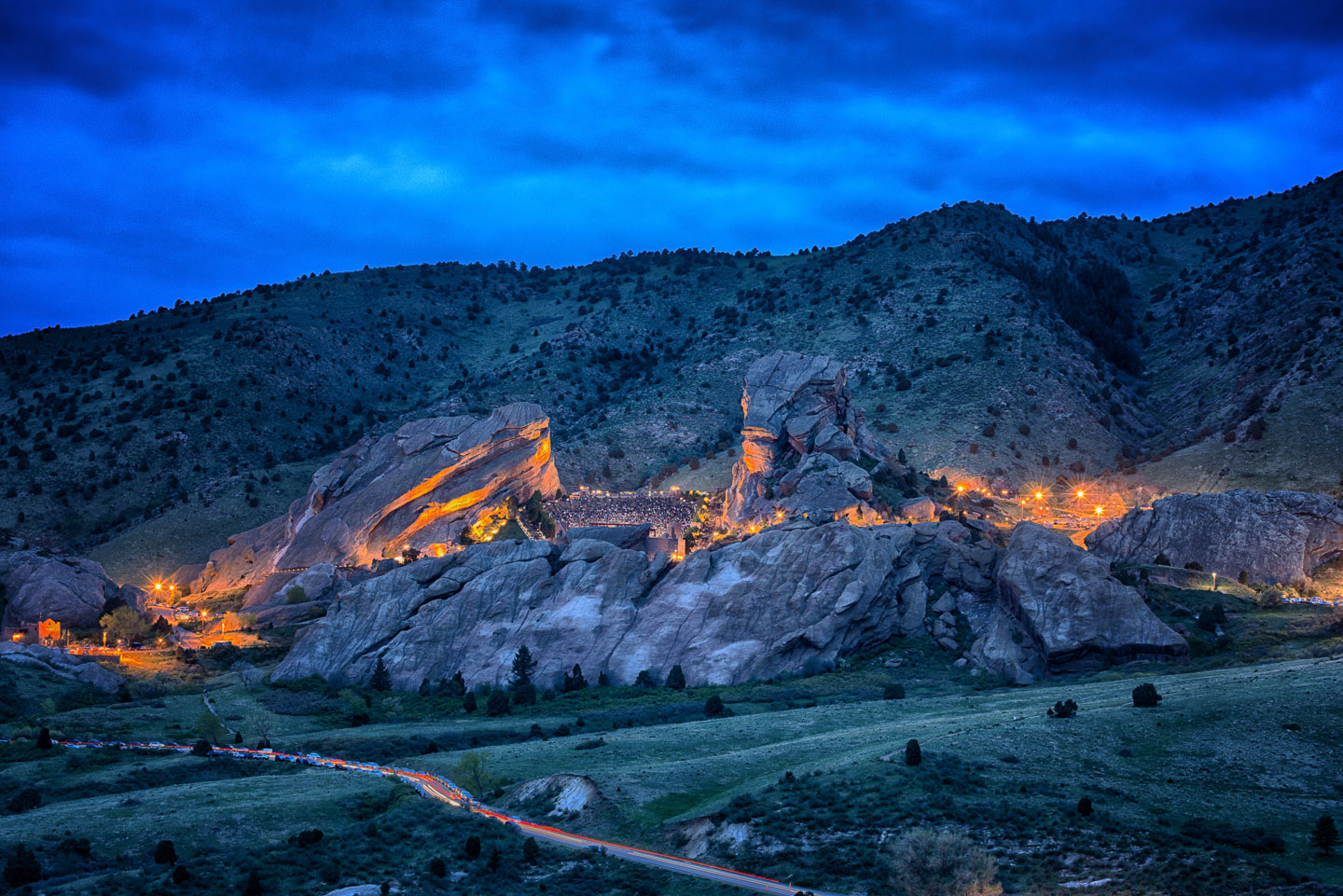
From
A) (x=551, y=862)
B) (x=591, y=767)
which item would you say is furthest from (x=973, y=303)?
(x=551, y=862)

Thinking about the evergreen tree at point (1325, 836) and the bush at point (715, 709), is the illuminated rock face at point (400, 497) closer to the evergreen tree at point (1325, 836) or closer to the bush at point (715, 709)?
the bush at point (715, 709)

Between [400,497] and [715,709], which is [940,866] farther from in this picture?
[400,497]

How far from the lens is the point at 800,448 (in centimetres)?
9438

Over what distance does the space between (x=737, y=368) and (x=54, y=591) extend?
91.8 meters

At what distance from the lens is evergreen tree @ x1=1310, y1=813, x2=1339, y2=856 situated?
3375 centimetres

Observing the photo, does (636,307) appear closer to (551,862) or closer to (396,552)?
(396,552)

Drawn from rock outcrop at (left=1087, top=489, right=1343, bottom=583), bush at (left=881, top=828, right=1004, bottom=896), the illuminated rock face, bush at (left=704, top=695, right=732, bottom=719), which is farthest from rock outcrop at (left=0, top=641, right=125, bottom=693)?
rock outcrop at (left=1087, top=489, right=1343, bottom=583)

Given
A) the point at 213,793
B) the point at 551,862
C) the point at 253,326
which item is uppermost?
the point at 253,326

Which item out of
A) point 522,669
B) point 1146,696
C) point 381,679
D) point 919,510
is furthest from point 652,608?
point 1146,696

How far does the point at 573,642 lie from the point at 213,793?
32166 mm

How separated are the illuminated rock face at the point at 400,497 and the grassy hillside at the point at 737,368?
48.4 feet

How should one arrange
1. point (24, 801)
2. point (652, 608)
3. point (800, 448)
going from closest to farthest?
point (24, 801), point (652, 608), point (800, 448)

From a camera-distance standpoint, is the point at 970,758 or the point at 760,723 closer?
the point at 970,758

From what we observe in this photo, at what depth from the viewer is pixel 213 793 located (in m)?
48.2
